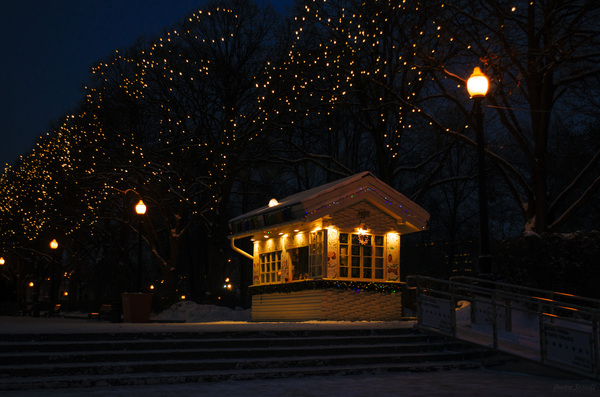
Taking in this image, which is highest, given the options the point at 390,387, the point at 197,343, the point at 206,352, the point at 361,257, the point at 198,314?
the point at 361,257

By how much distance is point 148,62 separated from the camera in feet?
104

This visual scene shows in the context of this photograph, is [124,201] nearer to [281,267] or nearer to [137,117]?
[137,117]

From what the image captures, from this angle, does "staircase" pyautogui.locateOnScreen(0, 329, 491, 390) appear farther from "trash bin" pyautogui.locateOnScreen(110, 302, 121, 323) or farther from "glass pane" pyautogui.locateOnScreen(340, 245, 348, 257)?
"trash bin" pyautogui.locateOnScreen(110, 302, 121, 323)

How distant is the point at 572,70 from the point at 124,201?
1022 inches

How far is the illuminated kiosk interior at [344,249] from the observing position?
60.4ft

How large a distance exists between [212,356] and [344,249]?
8244 millimetres

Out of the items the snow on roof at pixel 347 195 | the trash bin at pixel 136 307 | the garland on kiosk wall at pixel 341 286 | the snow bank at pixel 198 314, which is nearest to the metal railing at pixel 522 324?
the garland on kiosk wall at pixel 341 286

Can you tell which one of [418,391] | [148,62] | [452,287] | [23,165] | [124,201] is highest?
[148,62]

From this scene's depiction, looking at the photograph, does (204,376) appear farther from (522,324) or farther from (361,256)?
(361,256)

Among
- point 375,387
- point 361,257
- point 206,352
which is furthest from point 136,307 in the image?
point 375,387

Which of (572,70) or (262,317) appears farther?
(262,317)

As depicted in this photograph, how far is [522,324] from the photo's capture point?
1371 cm

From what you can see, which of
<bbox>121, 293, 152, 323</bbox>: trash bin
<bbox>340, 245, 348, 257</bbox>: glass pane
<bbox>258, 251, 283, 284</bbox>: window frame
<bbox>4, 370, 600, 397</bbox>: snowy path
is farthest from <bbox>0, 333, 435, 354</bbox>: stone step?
<bbox>121, 293, 152, 323</bbox>: trash bin

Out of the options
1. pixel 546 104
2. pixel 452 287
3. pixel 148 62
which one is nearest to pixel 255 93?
pixel 148 62
